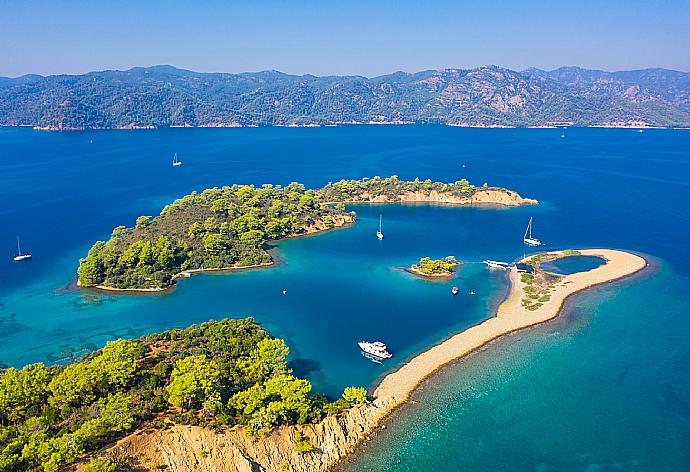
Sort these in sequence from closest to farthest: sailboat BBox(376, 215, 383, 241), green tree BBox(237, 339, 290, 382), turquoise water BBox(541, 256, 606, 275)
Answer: green tree BBox(237, 339, 290, 382) → turquoise water BBox(541, 256, 606, 275) → sailboat BBox(376, 215, 383, 241)

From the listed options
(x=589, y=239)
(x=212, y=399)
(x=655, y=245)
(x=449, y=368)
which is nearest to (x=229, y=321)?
(x=212, y=399)

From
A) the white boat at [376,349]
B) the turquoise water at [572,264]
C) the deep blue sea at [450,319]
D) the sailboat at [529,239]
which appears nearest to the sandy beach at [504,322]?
the turquoise water at [572,264]

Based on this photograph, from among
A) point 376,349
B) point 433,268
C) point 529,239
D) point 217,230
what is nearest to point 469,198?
point 529,239

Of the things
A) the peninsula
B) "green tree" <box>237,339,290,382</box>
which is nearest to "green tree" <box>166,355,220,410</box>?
the peninsula

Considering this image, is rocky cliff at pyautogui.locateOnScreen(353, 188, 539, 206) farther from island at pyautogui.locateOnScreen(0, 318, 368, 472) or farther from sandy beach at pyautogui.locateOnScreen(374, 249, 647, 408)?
island at pyautogui.locateOnScreen(0, 318, 368, 472)

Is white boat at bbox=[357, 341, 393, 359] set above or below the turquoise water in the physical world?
below
